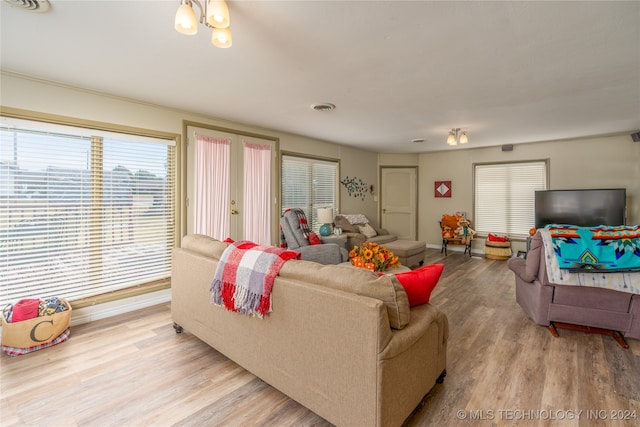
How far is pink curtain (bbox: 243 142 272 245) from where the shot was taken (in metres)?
4.62

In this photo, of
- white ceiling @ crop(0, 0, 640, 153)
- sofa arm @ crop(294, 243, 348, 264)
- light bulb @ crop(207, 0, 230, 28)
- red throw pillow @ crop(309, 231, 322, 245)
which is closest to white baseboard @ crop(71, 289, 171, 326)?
sofa arm @ crop(294, 243, 348, 264)

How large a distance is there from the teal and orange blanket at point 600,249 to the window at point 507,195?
3.85 metres

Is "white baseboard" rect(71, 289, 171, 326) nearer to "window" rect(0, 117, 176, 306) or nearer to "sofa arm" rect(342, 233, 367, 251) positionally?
"window" rect(0, 117, 176, 306)

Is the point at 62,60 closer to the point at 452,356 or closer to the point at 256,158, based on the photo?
the point at 256,158

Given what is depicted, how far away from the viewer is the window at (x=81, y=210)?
2.75 metres

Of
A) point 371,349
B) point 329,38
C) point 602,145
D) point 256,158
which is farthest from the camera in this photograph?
point 602,145

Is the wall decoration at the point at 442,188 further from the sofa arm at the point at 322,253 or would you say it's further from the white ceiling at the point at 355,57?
the sofa arm at the point at 322,253

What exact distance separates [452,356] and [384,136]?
3975 millimetres

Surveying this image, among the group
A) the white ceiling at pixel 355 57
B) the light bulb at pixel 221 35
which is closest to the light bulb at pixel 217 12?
the light bulb at pixel 221 35

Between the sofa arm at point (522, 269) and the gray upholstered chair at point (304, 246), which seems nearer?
the sofa arm at point (522, 269)

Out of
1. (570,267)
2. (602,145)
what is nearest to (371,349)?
(570,267)

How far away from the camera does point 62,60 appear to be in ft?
8.02

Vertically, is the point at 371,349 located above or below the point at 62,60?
below

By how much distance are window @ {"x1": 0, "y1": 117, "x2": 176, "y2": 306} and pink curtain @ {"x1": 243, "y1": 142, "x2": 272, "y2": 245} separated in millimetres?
1108
